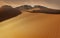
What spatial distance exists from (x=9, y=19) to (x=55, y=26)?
555 millimetres

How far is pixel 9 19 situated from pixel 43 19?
1.35ft

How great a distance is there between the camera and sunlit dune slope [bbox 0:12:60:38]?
3.44 ft

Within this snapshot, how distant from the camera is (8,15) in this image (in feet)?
4.78

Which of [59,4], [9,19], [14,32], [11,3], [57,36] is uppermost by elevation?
[11,3]

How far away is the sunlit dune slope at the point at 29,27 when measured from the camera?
105 centimetres

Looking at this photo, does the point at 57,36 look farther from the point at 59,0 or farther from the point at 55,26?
the point at 59,0

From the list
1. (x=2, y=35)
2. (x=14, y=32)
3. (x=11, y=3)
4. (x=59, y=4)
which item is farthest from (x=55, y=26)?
(x=11, y=3)

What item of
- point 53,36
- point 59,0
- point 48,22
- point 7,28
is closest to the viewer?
point 53,36

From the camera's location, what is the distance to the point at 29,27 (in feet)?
3.93

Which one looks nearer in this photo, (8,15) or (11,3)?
(8,15)

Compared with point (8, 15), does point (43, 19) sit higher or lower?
lower

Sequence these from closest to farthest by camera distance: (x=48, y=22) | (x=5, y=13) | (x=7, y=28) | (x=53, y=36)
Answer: (x=53, y=36) < (x=7, y=28) < (x=48, y=22) < (x=5, y=13)

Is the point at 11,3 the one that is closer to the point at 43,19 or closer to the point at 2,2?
the point at 2,2

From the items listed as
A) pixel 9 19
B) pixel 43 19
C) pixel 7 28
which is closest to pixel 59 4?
pixel 43 19
